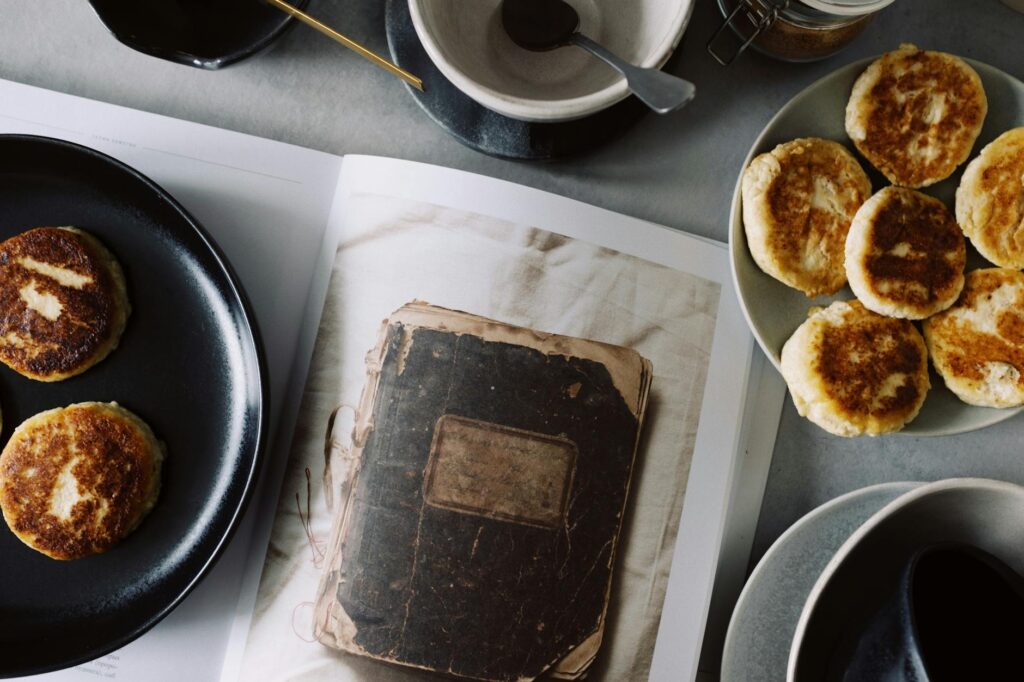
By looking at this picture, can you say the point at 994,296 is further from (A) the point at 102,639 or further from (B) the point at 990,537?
(A) the point at 102,639

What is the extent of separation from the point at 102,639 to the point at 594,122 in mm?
603

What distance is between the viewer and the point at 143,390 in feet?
2.20

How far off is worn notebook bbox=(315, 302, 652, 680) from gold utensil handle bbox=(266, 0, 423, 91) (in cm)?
19

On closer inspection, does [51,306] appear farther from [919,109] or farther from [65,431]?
[919,109]

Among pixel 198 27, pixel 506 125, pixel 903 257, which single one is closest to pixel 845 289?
pixel 903 257

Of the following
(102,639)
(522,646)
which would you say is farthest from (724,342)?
(102,639)

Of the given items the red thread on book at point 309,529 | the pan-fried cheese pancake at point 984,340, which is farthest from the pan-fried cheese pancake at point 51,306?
the pan-fried cheese pancake at point 984,340

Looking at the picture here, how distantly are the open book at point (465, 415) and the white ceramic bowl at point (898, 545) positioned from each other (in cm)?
11

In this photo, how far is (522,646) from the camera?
0.65 meters

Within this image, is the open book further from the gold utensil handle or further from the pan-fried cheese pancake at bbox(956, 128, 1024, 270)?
the pan-fried cheese pancake at bbox(956, 128, 1024, 270)

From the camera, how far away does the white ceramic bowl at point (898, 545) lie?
51 centimetres

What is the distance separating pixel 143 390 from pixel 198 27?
1.04ft

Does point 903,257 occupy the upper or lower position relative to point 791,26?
lower

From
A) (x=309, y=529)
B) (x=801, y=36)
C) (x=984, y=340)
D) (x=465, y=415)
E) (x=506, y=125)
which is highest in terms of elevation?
(x=801, y=36)
